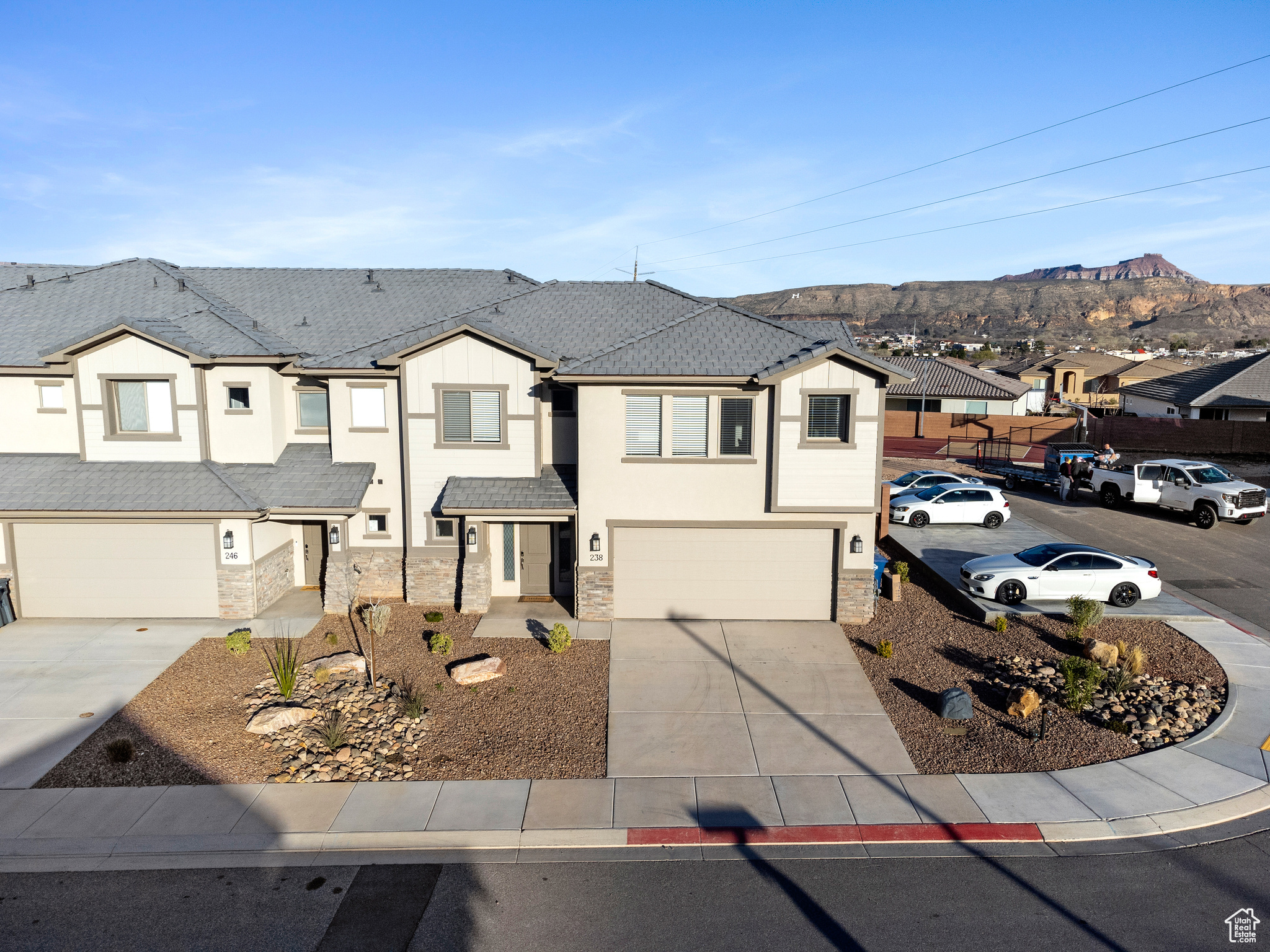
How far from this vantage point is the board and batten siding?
1591 centimetres

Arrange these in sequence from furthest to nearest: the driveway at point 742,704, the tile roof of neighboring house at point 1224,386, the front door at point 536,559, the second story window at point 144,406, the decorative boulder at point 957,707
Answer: the tile roof of neighboring house at point 1224,386 < the front door at point 536,559 < the second story window at point 144,406 < the decorative boulder at point 957,707 < the driveway at point 742,704

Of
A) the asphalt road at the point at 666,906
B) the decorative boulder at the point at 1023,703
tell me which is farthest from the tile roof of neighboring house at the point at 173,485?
the decorative boulder at the point at 1023,703

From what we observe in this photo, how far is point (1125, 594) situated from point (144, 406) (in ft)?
76.0

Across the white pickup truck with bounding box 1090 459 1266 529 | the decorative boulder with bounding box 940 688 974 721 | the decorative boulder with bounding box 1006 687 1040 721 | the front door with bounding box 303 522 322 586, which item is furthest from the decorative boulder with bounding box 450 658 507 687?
the white pickup truck with bounding box 1090 459 1266 529

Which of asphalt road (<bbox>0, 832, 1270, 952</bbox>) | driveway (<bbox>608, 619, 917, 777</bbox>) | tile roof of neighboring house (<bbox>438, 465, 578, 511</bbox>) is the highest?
tile roof of neighboring house (<bbox>438, 465, 578, 511</bbox>)

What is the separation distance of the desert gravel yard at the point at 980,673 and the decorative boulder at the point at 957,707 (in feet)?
0.49

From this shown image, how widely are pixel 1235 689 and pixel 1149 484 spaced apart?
16427mm

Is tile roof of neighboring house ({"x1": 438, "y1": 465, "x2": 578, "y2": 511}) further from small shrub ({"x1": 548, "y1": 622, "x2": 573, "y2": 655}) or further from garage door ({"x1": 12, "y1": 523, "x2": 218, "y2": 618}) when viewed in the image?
garage door ({"x1": 12, "y1": 523, "x2": 218, "y2": 618})

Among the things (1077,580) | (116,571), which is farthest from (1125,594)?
(116,571)

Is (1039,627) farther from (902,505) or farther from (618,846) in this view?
(618,846)

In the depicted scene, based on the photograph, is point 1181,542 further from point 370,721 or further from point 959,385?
point 959,385

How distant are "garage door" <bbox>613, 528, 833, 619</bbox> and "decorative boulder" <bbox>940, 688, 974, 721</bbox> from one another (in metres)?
4.49

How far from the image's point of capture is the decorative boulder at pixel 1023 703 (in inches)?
508

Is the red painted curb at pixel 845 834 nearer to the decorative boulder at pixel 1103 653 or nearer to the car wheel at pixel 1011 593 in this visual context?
the decorative boulder at pixel 1103 653
